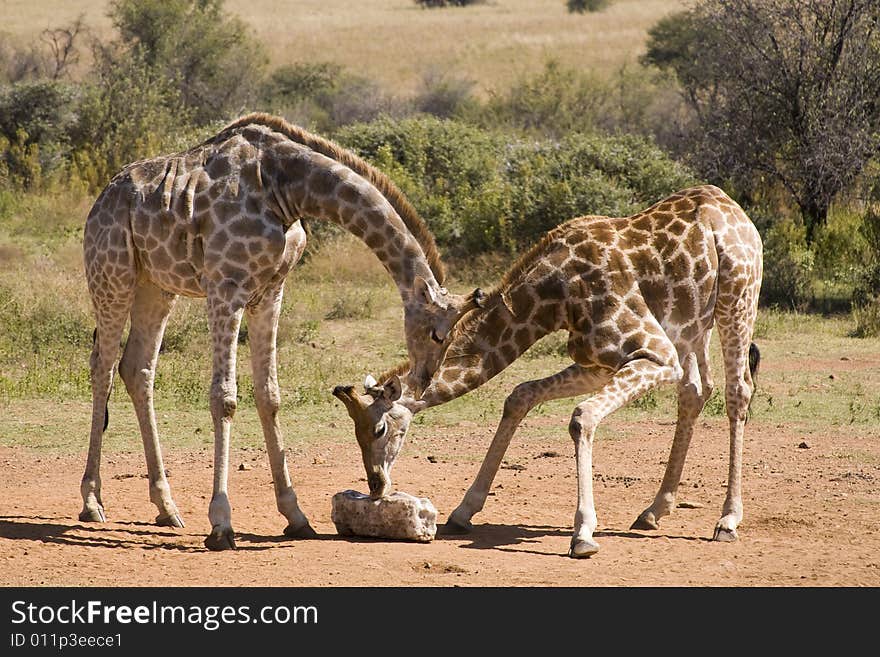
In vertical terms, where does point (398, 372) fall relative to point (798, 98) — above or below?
A: below

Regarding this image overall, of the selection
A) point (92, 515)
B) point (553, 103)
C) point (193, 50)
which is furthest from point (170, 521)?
point (553, 103)

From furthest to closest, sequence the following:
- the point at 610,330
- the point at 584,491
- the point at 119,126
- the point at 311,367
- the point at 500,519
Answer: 1. the point at 119,126
2. the point at 311,367
3. the point at 500,519
4. the point at 610,330
5. the point at 584,491

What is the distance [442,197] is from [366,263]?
2.63m

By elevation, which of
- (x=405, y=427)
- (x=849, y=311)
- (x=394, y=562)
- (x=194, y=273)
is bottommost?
(x=849, y=311)

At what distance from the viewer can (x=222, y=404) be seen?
7531 mm

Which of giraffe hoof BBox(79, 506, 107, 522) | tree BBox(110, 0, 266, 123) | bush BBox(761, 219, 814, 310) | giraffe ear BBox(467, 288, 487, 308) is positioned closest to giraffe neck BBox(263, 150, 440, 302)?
giraffe ear BBox(467, 288, 487, 308)

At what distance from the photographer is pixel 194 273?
25.5ft

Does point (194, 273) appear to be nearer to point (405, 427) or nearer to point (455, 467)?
point (405, 427)

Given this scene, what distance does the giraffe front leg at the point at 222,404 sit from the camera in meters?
7.47

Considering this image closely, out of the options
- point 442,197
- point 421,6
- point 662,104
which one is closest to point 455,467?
point 442,197

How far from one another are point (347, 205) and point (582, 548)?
2401 mm

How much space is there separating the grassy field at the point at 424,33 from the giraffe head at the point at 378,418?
138ft

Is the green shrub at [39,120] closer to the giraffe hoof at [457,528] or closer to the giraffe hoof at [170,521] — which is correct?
the giraffe hoof at [170,521]

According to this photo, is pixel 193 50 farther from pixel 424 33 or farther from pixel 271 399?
pixel 271 399
